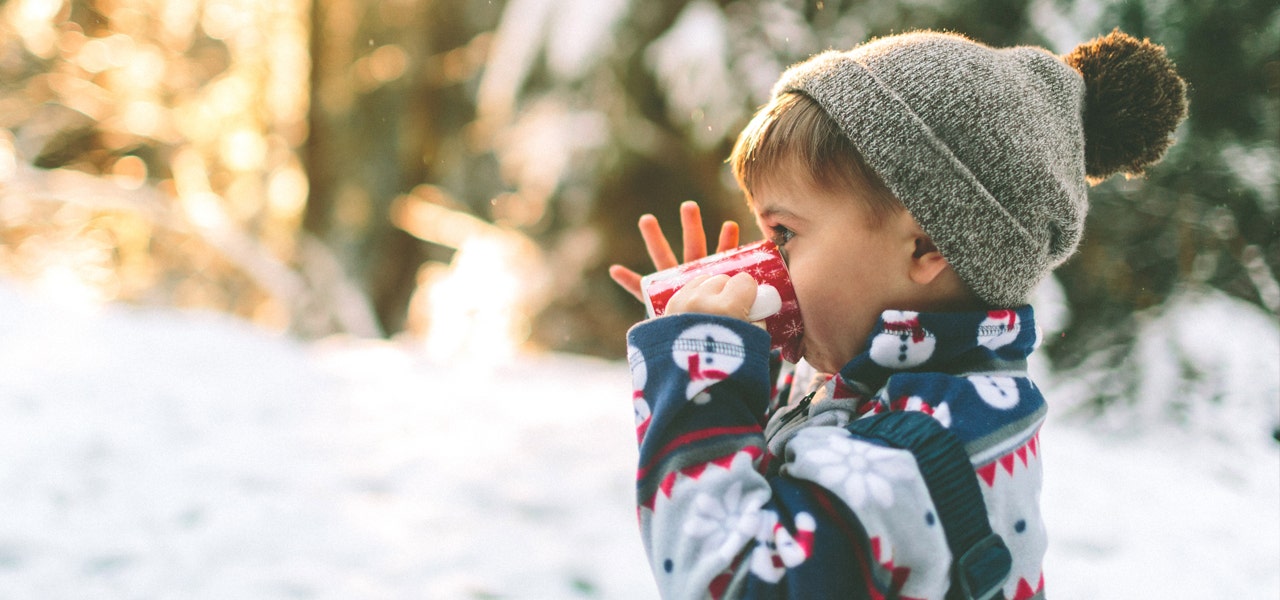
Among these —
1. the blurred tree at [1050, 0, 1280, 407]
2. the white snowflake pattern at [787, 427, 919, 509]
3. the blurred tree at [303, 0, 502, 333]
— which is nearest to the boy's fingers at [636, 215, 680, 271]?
the white snowflake pattern at [787, 427, 919, 509]

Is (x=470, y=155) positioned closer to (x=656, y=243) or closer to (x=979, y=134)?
(x=656, y=243)

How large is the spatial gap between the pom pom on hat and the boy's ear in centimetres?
30

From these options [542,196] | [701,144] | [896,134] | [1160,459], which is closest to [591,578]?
[896,134]

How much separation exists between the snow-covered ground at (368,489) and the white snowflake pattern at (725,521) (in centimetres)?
92

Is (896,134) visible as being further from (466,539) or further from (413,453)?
(413,453)

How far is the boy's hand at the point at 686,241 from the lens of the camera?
50.8 inches

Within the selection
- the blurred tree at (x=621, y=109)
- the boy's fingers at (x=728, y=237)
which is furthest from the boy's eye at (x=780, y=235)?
the blurred tree at (x=621, y=109)

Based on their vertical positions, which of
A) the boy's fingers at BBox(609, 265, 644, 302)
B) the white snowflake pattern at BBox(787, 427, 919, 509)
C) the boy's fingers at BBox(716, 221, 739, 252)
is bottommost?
the white snowflake pattern at BBox(787, 427, 919, 509)

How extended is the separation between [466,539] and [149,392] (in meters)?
1.38

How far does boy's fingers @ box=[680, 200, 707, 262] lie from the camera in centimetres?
128

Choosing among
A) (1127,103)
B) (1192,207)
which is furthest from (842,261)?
(1192,207)

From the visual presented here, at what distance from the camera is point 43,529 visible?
1.81 metres

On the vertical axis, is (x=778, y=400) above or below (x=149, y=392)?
above

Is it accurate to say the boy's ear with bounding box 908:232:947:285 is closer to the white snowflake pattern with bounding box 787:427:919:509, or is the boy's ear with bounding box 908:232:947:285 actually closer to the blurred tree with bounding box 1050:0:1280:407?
the white snowflake pattern with bounding box 787:427:919:509
